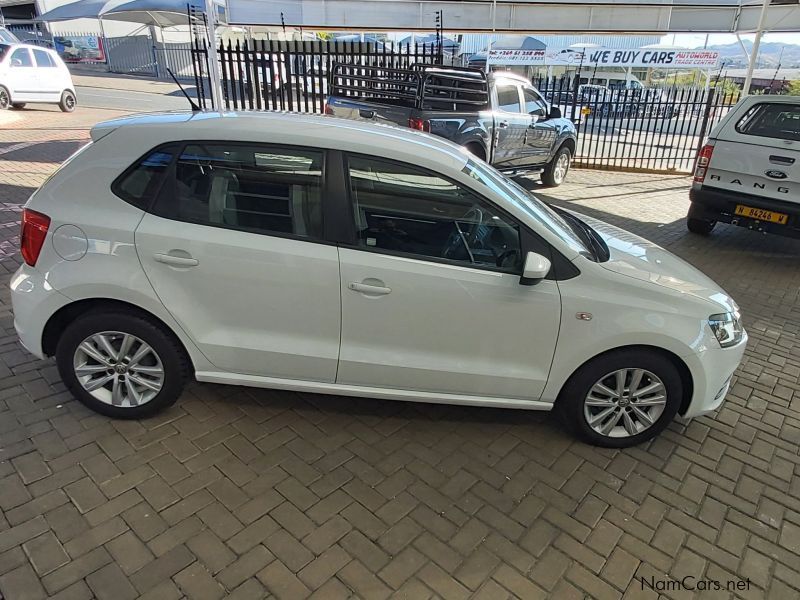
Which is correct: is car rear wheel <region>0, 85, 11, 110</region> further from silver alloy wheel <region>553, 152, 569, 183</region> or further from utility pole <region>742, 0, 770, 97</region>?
utility pole <region>742, 0, 770, 97</region>

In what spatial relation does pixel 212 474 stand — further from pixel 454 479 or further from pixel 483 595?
pixel 483 595

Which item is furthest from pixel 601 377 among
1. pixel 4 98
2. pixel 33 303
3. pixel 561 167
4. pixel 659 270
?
pixel 4 98

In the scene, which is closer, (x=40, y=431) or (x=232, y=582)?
(x=232, y=582)

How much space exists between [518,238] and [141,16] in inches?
1007

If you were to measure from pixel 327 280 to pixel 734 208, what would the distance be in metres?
6.10

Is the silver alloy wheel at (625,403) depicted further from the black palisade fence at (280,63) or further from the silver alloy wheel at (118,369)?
the black palisade fence at (280,63)

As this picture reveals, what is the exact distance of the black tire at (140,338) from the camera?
2982 millimetres

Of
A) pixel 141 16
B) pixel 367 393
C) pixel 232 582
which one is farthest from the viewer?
pixel 141 16

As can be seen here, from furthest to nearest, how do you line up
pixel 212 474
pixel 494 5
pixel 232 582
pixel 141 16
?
pixel 141 16 → pixel 494 5 → pixel 212 474 → pixel 232 582

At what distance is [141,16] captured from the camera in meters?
22.9

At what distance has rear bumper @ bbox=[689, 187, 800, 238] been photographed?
6406mm

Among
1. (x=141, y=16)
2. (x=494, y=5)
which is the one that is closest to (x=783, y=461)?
(x=494, y=5)

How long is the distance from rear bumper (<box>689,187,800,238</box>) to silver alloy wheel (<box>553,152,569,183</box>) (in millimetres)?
3447

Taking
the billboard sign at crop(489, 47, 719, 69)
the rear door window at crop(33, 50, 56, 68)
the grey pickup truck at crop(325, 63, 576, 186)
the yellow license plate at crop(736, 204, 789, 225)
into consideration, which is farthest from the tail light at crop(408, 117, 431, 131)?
the rear door window at crop(33, 50, 56, 68)
